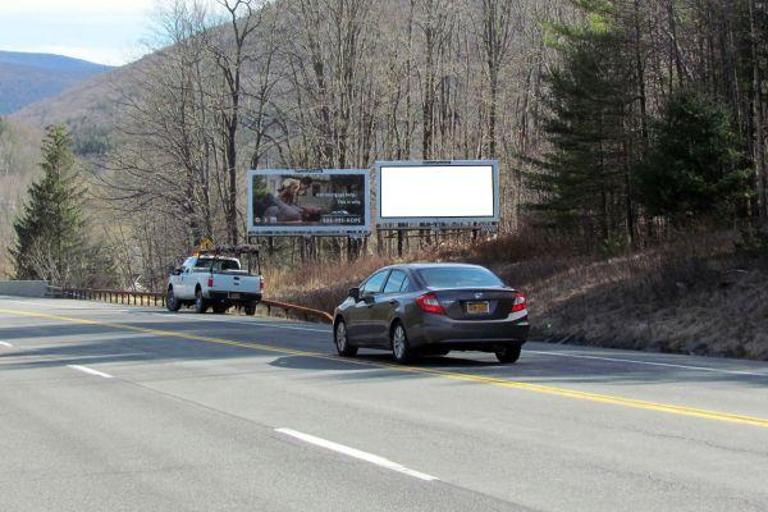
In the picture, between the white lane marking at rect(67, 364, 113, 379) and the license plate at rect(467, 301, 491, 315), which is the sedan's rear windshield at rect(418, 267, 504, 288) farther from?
the white lane marking at rect(67, 364, 113, 379)

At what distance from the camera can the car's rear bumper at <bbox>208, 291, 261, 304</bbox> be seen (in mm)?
38719

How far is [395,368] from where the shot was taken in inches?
649

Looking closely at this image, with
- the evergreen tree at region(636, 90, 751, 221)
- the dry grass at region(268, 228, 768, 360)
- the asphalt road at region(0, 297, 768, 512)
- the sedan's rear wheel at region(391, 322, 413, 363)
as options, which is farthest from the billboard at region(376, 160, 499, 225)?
the sedan's rear wheel at region(391, 322, 413, 363)

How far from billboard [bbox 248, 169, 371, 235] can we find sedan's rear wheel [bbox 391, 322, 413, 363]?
31.5 meters

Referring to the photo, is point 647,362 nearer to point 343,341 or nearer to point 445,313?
point 445,313

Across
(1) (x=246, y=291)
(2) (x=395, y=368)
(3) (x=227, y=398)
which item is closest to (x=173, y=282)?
(1) (x=246, y=291)

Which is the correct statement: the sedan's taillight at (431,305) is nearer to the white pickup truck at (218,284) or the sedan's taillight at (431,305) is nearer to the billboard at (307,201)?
the white pickup truck at (218,284)

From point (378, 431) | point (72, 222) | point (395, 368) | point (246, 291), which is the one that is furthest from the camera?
point (72, 222)

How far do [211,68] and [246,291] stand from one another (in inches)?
1138

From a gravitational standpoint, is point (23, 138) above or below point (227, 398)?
→ above

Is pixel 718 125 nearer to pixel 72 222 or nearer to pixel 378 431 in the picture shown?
pixel 378 431

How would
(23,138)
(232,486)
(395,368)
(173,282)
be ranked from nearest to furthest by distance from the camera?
(232,486) → (395,368) → (173,282) → (23,138)

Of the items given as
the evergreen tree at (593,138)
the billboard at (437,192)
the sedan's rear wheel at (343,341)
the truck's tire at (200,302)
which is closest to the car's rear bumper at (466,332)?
the sedan's rear wheel at (343,341)

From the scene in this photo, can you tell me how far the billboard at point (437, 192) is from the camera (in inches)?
1845
